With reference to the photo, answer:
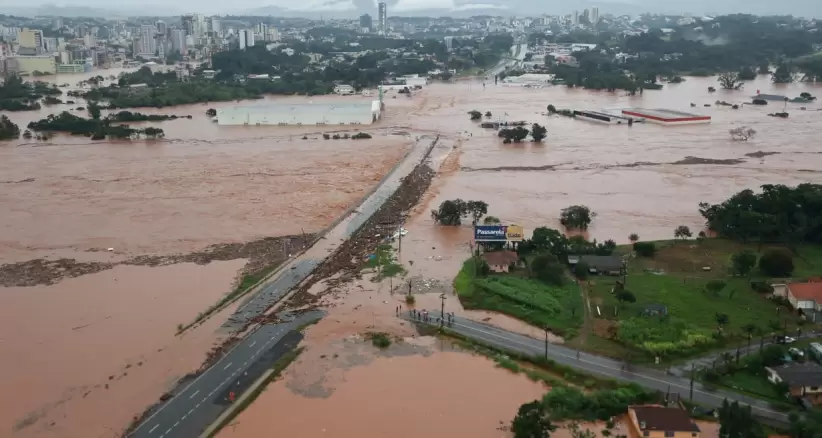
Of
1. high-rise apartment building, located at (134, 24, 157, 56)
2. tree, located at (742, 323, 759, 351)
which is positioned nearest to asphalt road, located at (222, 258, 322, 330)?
tree, located at (742, 323, 759, 351)

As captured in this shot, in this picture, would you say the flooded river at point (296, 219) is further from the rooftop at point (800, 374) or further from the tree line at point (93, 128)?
the rooftop at point (800, 374)

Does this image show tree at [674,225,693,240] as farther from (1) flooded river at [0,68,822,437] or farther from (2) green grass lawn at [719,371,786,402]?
(2) green grass lawn at [719,371,786,402]

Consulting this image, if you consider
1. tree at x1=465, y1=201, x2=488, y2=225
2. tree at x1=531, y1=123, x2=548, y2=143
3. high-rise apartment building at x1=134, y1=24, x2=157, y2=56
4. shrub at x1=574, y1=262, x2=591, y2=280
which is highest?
high-rise apartment building at x1=134, y1=24, x2=157, y2=56

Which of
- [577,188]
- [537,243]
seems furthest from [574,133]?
[537,243]

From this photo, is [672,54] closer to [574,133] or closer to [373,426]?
[574,133]

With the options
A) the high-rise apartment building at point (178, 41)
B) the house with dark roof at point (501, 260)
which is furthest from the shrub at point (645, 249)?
the high-rise apartment building at point (178, 41)

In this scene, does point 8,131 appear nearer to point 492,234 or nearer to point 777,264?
point 492,234
